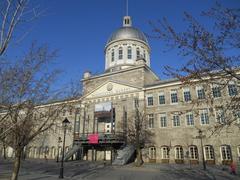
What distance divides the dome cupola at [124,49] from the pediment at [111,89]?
5700 mm

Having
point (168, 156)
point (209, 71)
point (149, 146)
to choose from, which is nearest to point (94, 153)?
point (149, 146)

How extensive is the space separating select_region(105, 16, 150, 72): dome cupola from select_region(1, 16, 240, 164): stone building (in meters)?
0.19

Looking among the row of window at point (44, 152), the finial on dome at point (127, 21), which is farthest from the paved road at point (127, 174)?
the finial on dome at point (127, 21)

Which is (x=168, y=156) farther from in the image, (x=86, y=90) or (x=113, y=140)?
(x=86, y=90)

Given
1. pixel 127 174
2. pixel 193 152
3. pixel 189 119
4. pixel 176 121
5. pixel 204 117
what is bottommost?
pixel 127 174

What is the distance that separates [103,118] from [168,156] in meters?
11.7

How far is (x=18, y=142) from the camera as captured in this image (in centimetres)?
1220

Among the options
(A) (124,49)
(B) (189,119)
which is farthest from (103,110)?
(A) (124,49)

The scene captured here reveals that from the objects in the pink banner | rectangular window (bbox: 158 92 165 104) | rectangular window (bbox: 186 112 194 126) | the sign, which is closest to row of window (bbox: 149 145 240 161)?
rectangular window (bbox: 186 112 194 126)

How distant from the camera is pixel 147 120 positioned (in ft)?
98.7

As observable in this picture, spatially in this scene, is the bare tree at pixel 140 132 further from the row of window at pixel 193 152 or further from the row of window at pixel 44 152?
the row of window at pixel 44 152

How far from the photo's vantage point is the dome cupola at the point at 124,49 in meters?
39.5

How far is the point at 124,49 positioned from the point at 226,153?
24.6 metres

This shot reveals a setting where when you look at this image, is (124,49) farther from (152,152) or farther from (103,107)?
(152,152)
